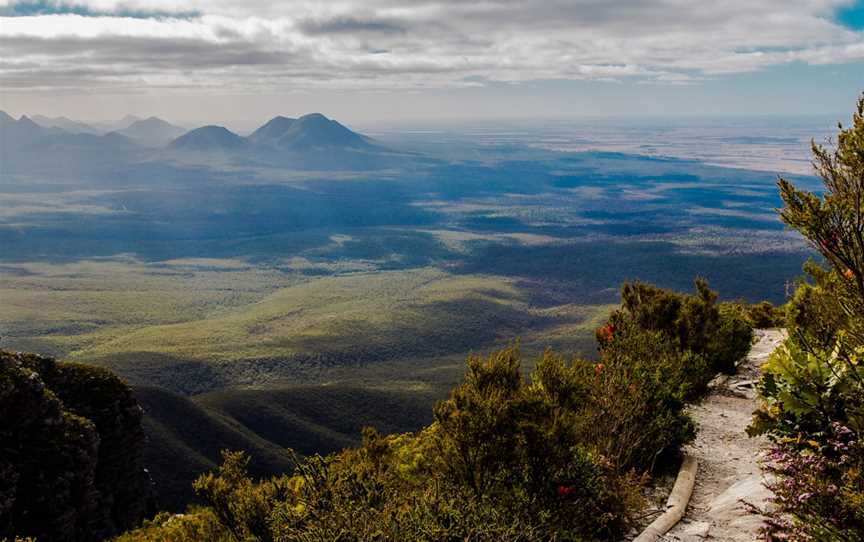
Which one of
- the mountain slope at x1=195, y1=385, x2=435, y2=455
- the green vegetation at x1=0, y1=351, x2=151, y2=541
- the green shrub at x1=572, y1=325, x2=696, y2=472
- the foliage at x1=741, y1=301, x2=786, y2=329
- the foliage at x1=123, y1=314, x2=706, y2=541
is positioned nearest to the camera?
the foliage at x1=123, y1=314, x2=706, y2=541

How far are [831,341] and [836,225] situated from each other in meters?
4.31

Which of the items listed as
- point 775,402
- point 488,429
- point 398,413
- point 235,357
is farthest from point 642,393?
point 235,357

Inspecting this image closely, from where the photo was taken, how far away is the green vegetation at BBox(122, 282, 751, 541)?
8.14m

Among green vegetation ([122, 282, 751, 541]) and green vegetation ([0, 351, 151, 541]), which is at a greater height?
green vegetation ([122, 282, 751, 541])

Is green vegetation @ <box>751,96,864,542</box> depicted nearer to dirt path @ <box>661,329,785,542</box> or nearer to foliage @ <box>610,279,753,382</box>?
dirt path @ <box>661,329,785,542</box>

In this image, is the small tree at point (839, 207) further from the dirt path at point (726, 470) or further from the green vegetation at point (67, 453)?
the green vegetation at point (67, 453)

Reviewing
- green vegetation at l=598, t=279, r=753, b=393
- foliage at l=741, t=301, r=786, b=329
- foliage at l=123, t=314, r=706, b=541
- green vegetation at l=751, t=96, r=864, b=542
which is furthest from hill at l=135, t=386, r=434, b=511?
green vegetation at l=751, t=96, r=864, b=542

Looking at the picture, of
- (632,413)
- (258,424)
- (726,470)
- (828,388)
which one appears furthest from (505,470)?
(258,424)

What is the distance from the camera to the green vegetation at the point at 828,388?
708 cm

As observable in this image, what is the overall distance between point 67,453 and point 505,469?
30.6 meters

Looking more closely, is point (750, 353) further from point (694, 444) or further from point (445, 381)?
point (445, 381)

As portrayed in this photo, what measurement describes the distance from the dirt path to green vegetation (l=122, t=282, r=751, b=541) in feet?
2.99

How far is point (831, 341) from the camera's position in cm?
1063

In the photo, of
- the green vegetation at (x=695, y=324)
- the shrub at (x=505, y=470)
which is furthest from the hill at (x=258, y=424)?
the shrub at (x=505, y=470)
